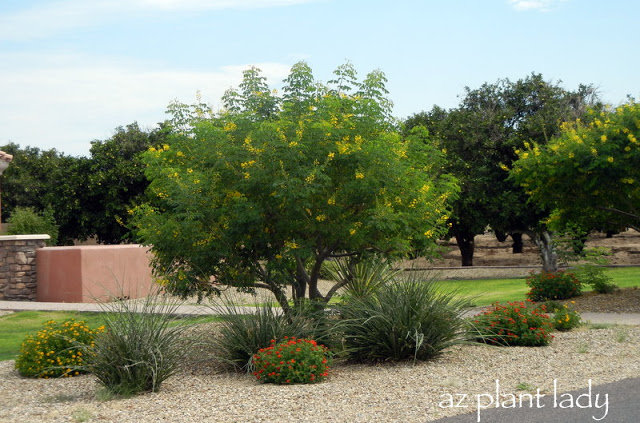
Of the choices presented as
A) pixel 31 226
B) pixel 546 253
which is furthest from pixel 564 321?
pixel 31 226

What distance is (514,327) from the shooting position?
11.6 metres

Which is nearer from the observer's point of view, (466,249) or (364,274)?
(364,274)

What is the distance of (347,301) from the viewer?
11523 millimetres

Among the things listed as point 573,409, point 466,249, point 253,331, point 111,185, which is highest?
point 111,185

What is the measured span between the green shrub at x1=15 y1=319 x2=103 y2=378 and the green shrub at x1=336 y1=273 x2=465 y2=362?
3.58 m

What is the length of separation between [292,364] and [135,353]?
1851mm

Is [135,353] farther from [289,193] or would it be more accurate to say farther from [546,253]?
[546,253]

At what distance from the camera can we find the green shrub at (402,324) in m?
10.3

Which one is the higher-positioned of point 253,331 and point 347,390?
point 253,331

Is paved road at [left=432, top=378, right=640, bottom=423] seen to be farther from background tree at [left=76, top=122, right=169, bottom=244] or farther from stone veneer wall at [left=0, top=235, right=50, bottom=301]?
background tree at [left=76, top=122, right=169, bottom=244]

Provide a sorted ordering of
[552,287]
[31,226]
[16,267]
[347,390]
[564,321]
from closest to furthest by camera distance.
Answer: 1. [347,390]
2. [564,321]
3. [552,287]
4. [16,267]
5. [31,226]

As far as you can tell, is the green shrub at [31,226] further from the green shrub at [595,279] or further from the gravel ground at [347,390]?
the green shrub at [595,279]

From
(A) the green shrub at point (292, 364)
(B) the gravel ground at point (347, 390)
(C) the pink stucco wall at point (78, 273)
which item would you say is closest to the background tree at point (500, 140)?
(C) the pink stucco wall at point (78, 273)

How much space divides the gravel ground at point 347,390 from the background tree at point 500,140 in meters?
19.4
